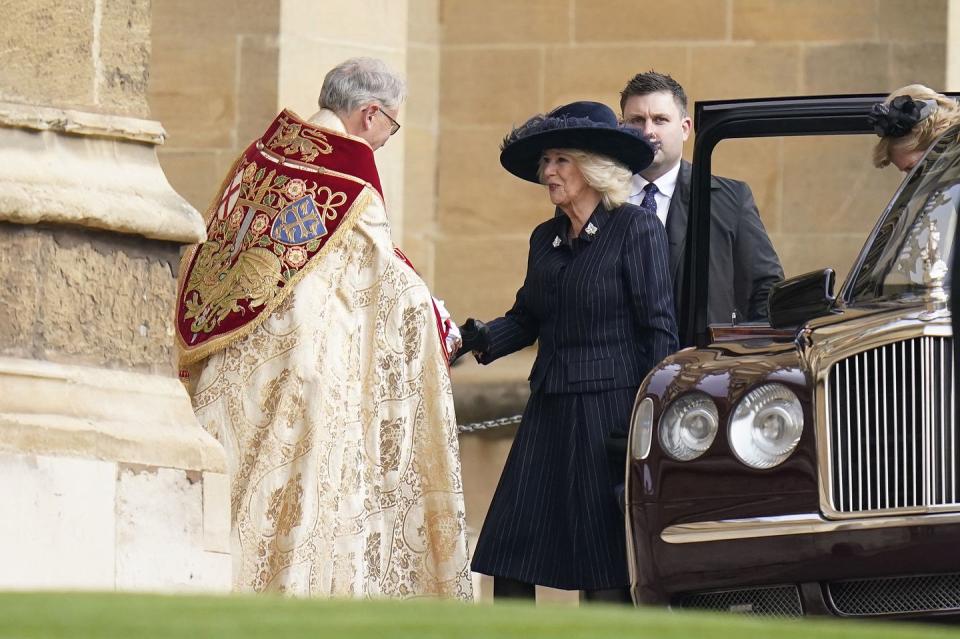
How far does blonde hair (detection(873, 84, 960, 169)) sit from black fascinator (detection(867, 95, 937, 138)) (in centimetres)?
2

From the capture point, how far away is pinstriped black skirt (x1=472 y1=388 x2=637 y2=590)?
6102mm

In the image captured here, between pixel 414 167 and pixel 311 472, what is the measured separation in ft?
14.4

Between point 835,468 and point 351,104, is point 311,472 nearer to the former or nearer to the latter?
point 351,104

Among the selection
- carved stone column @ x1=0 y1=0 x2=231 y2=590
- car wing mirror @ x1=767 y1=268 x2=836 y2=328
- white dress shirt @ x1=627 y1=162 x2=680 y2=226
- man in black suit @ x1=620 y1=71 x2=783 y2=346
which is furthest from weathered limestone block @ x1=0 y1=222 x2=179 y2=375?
white dress shirt @ x1=627 y1=162 x2=680 y2=226

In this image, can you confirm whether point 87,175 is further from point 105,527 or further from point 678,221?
point 678,221

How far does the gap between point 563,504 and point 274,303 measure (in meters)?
1.15

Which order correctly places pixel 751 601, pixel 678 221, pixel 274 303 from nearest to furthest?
pixel 751 601 → pixel 274 303 → pixel 678 221

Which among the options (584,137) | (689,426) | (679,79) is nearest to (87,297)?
(689,426)

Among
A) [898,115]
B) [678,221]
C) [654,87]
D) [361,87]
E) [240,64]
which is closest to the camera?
[898,115]

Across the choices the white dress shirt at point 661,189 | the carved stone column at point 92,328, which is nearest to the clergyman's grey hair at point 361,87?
the white dress shirt at point 661,189

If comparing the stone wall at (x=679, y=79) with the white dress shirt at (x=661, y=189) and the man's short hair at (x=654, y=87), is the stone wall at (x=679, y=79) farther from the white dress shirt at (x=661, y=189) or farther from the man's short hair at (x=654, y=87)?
the white dress shirt at (x=661, y=189)

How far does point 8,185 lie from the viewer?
195 inches

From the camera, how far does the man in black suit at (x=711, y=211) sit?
6.46 metres

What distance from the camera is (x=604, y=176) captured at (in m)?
6.25
